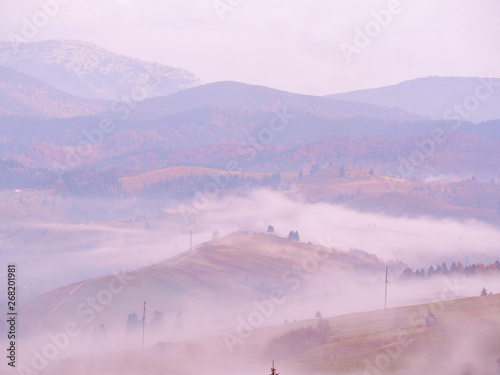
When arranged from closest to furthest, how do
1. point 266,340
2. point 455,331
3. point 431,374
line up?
point 431,374 → point 455,331 → point 266,340

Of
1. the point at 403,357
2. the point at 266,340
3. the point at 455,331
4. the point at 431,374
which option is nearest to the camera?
the point at 431,374

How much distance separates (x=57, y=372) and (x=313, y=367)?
50.7 meters

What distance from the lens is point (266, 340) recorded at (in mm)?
198250

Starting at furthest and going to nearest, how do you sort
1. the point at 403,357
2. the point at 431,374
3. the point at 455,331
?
the point at 455,331, the point at 403,357, the point at 431,374

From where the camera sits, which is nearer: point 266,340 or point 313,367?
point 313,367

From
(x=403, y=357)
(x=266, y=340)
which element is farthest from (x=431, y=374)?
(x=266, y=340)

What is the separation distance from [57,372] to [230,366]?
34292 mm

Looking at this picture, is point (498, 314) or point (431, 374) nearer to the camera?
point (431, 374)

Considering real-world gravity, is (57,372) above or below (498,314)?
below

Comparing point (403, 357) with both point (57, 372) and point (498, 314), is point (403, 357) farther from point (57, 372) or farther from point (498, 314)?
point (57, 372)

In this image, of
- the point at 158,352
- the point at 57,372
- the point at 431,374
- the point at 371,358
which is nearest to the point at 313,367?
the point at 371,358

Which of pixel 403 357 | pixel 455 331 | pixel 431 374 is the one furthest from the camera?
pixel 455 331

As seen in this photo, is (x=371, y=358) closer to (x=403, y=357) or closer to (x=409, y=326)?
(x=403, y=357)

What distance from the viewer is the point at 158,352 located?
192875mm
